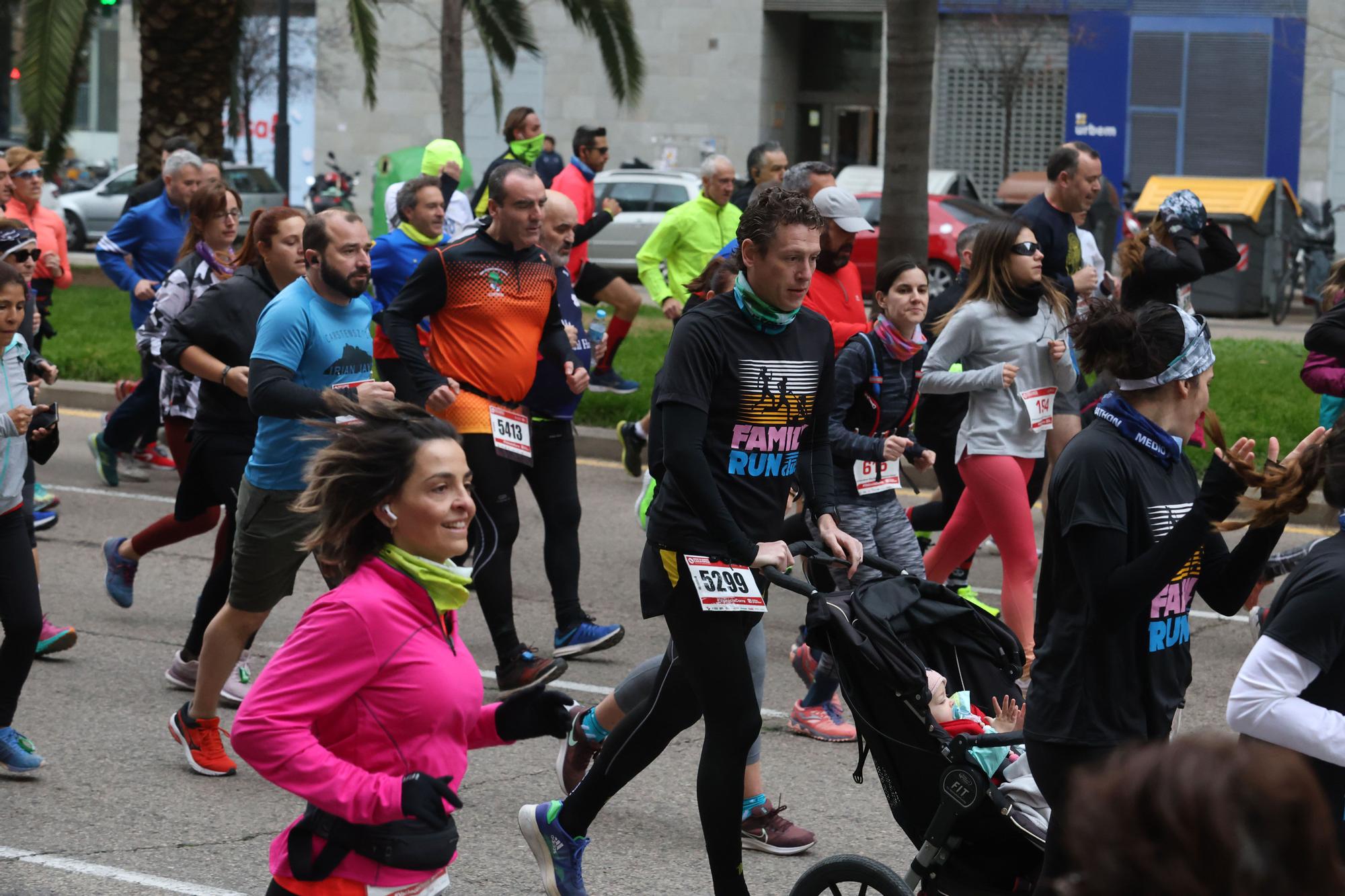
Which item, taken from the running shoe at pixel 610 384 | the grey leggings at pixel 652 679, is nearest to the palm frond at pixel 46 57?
the running shoe at pixel 610 384

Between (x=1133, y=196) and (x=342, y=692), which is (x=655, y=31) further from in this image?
(x=342, y=692)

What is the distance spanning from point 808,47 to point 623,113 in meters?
4.82

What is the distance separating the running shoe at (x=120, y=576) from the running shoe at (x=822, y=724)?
3188mm

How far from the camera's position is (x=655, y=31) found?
3691 cm

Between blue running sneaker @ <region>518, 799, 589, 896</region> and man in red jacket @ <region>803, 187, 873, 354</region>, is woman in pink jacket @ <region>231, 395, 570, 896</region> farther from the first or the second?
man in red jacket @ <region>803, 187, 873, 354</region>

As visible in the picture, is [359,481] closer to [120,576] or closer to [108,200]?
[120,576]

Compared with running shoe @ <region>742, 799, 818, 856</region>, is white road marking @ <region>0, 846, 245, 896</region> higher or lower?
lower

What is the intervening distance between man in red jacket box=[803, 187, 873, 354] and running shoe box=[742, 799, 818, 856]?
2283 mm

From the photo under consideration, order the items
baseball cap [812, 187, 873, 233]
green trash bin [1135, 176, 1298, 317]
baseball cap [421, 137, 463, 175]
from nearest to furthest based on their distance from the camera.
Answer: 1. baseball cap [812, 187, 873, 233]
2. baseball cap [421, 137, 463, 175]
3. green trash bin [1135, 176, 1298, 317]

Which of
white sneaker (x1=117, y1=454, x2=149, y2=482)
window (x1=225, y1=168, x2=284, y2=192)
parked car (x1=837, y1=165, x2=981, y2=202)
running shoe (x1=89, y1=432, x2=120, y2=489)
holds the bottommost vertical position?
white sneaker (x1=117, y1=454, x2=149, y2=482)

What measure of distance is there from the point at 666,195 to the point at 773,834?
21.4 meters

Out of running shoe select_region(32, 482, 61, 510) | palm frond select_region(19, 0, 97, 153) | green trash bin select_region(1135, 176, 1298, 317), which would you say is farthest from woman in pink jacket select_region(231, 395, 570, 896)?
green trash bin select_region(1135, 176, 1298, 317)

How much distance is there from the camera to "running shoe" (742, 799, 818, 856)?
203 inches

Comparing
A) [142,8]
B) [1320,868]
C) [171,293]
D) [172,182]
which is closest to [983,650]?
[1320,868]
